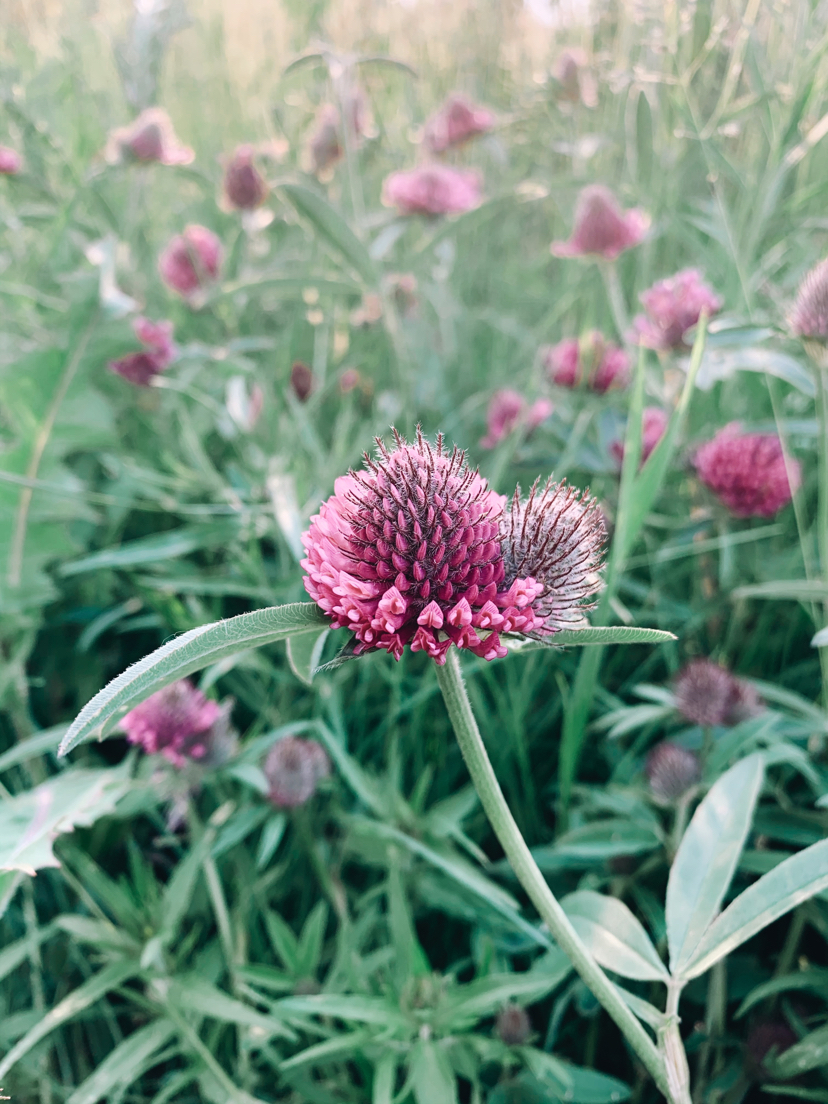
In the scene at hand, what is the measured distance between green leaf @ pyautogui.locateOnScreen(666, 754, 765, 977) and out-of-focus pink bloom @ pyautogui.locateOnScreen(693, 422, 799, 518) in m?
0.64

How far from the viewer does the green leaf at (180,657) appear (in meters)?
0.57

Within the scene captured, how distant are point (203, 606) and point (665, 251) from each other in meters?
2.05

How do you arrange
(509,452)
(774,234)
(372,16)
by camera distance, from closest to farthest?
(509,452)
(774,234)
(372,16)

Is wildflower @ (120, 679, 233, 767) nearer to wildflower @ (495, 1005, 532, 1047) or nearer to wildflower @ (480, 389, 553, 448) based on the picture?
wildflower @ (495, 1005, 532, 1047)

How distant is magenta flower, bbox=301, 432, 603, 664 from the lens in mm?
666

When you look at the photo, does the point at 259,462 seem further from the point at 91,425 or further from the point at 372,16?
the point at 372,16

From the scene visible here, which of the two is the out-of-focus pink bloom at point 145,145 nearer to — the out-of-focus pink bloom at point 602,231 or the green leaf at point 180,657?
the out-of-focus pink bloom at point 602,231

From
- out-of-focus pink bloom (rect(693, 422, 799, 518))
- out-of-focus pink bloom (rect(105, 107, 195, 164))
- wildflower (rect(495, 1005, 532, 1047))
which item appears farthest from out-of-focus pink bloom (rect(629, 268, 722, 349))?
out-of-focus pink bloom (rect(105, 107, 195, 164))

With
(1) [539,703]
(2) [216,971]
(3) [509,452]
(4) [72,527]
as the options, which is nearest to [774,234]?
(3) [509,452]

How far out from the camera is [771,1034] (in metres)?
1.09

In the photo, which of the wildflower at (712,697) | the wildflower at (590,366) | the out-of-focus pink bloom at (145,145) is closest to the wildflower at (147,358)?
the out-of-focus pink bloom at (145,145)

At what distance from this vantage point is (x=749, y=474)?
1472mm

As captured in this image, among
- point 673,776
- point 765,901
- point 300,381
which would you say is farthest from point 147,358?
point 765,901

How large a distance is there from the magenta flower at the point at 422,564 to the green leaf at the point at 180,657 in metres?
0.05
